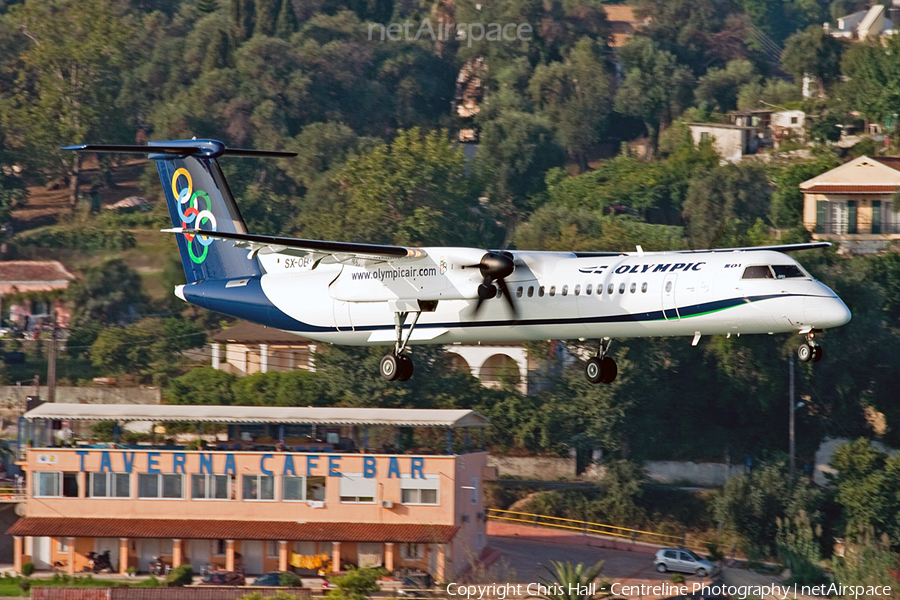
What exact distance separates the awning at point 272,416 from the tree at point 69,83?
62396 mm

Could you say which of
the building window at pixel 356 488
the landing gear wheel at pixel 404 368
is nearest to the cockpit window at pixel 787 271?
the landing gear wheel at pixel 404 368

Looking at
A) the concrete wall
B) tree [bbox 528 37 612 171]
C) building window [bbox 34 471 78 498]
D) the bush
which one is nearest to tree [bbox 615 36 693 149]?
tree [bbox 528 37 612 171]

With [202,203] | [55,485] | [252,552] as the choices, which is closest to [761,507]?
[252,552]

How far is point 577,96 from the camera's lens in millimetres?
132625

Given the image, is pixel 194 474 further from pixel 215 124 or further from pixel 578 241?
pixel 215 124

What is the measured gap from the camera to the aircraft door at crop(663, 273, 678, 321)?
31844mm

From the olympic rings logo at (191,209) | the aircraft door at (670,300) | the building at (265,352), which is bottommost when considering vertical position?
the building at (265,352)

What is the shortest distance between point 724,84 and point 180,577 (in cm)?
9416

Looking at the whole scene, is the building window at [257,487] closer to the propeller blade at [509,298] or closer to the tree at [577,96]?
the propeller blade at [509,298]

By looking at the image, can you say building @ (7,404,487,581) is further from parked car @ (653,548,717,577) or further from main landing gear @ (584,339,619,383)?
main landing gear @ (584,339,619,383)

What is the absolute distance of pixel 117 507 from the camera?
184ft

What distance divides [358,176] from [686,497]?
4346 cm

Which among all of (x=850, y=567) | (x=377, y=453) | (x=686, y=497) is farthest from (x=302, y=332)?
(x=686, y=497)

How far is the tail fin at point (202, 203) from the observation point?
133ft
